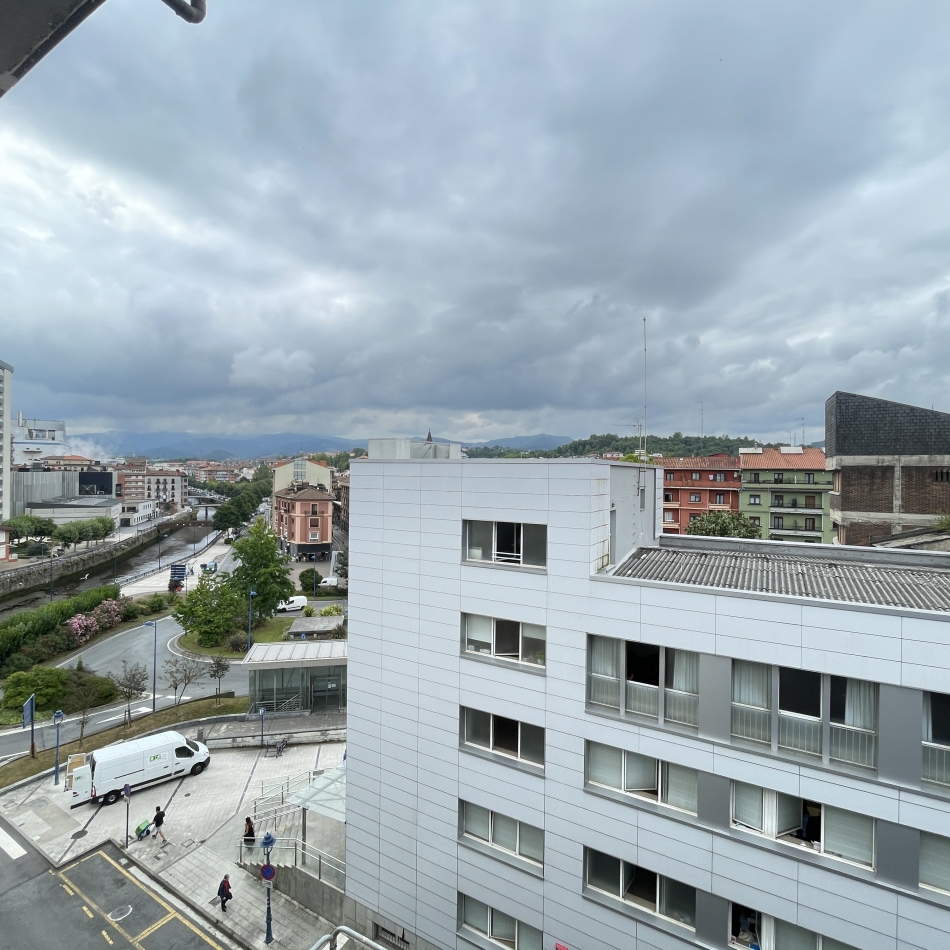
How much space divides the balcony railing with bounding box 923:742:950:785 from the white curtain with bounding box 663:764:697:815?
4.01 m

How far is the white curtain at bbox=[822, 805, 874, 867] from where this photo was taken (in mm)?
10266

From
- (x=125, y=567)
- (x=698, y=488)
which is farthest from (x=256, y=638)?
(x=698, y=488)

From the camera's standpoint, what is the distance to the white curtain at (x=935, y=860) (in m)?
9.70

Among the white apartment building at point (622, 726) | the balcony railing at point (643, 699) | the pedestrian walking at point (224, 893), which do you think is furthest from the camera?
the pedestrian walking at point (224, 893)

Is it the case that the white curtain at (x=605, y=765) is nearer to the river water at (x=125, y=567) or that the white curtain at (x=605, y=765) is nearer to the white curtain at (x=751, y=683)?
the white curtain at (x=751, y=683)

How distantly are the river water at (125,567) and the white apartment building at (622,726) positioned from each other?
191ft

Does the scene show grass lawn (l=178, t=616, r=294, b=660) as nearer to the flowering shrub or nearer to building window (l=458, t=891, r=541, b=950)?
the flowering shrub

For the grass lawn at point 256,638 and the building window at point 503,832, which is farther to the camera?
the grass lawn at point 256,638

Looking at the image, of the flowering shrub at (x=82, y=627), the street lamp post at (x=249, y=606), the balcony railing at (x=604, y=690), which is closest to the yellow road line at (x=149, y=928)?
the balcony railing at (x=604, y=690)

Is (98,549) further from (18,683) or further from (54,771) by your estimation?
(54,771)

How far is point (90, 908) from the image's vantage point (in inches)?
689

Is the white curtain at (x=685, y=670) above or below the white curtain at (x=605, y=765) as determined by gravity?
above

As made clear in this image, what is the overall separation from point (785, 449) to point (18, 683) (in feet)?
225

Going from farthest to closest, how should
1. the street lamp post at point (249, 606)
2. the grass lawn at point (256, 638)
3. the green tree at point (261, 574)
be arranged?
the green tree at point (261, 574) < the grass lawn at point (256, 638) < the street lamp post at point (249, 606)
